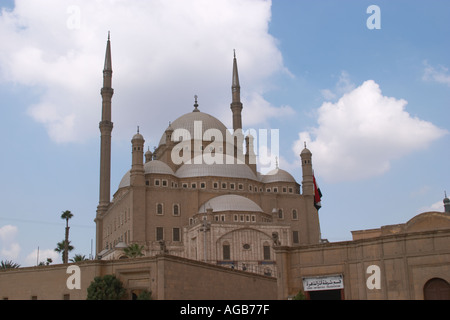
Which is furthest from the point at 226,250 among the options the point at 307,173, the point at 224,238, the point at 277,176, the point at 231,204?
the point at 307,173

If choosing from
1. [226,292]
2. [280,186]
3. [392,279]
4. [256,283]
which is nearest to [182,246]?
[280,186]

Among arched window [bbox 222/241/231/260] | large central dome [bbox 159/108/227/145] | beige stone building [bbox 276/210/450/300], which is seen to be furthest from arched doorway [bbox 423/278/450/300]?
large central dome [bbox 159/108/227/145]

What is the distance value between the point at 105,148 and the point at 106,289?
3497 centimetres

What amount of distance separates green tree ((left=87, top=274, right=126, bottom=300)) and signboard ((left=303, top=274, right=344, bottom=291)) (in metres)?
9.00

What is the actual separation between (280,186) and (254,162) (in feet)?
19.7

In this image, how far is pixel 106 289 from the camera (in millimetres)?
28203

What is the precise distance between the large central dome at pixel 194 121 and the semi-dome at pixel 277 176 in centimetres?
771

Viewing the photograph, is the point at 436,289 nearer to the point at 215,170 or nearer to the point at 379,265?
the point at 379,265

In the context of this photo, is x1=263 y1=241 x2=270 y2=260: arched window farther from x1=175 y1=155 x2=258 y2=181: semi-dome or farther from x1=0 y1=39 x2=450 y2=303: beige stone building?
x1=175 y1=155 x2=258 y2=181: semi-dome

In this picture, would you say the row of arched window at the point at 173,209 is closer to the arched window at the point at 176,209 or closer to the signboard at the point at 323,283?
the arched window at the point at 176,209

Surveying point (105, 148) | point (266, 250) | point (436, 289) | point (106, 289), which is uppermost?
point (105, 148)

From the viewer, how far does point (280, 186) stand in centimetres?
6247

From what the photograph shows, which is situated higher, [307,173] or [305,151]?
[305,151]
